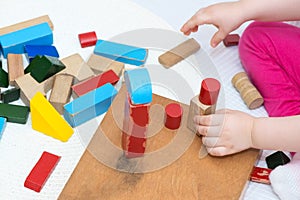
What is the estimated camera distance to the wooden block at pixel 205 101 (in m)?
1.01

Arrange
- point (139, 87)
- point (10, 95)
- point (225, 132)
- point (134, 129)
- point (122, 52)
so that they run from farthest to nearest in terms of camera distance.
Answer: point (122, 52) → point (10, 95) → point (225, 132) → point (134, 129) → point (139, 87)

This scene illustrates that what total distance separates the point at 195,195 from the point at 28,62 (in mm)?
543

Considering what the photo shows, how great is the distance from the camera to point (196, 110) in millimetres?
1060

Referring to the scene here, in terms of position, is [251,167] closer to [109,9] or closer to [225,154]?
[225,154]

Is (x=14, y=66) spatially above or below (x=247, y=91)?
above

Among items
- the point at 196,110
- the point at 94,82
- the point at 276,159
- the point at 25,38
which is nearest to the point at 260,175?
the point at 276,159

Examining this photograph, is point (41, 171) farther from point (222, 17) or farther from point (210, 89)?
point (222, 17)

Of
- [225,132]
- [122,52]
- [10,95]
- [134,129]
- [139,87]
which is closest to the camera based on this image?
[139,87]

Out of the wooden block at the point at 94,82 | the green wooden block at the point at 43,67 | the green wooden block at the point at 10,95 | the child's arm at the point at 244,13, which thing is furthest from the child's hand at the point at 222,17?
the green wooden block at the point at 10,95

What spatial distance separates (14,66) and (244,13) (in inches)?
21.6

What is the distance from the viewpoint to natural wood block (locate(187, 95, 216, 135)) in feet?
3.44

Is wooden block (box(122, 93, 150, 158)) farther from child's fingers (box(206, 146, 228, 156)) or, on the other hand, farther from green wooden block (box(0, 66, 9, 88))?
green wooden block (box(0, 66, 9, 88))

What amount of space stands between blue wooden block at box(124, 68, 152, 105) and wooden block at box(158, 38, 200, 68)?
0.42 metres

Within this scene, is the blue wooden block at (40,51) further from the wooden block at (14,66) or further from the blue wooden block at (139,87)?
the blue wooden block at (139,87)
